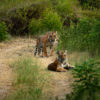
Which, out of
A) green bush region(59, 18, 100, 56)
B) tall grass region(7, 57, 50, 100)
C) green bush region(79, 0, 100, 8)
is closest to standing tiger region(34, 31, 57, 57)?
green bush region(59, 18, 100, 56)

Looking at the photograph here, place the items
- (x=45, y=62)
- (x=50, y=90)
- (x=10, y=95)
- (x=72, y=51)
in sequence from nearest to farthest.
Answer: (x=10, y=95) < (x=50, y=90) < (x=45, y=62) < (x=72, y=51)

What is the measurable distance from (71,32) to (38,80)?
5158 millimetres

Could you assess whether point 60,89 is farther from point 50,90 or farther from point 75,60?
point 75,60

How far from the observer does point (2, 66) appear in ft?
30.5

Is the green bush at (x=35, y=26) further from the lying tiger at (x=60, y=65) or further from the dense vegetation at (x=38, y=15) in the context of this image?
the lying tiger at (x=60, y=65)

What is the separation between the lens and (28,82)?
23.1 ft

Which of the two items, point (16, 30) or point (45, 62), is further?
point (16, 30)

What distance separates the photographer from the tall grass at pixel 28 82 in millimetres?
5895

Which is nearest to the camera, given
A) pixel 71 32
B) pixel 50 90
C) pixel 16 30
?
pixel 50 90

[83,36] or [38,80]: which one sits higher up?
[83,36]

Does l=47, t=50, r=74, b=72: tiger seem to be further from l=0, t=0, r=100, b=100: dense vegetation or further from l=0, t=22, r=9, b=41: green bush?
l=0, t=22, r=9, b=41: green bush

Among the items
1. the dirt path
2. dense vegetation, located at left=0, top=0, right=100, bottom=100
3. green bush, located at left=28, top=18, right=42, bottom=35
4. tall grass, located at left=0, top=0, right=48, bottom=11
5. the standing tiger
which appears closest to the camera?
the dirt path

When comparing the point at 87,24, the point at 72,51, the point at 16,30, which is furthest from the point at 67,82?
the point at 16,30

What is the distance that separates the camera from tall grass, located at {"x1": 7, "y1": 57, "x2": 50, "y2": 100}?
5.89m
